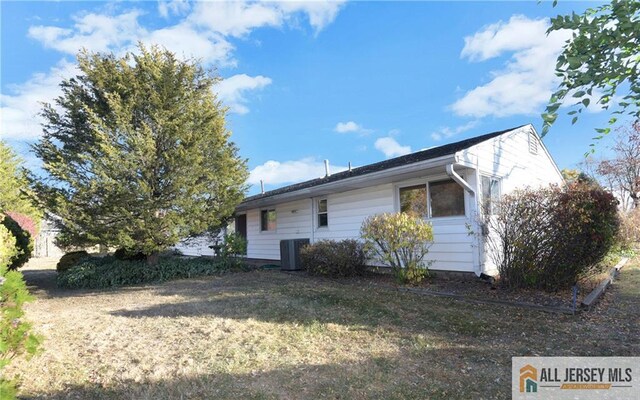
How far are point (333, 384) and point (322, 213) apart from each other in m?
9.05

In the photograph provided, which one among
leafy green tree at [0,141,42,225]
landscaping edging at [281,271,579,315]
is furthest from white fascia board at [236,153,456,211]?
leafy green tree at [0,141,42,225]

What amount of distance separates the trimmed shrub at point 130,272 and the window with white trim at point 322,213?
3.51 m

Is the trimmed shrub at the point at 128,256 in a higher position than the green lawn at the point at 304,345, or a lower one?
higher

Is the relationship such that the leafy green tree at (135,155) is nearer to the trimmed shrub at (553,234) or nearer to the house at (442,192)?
the house at (442,192)

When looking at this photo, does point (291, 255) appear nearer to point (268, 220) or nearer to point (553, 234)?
point (268, 220)

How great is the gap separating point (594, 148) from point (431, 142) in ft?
38.7

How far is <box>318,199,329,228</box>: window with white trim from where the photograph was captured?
1221cm

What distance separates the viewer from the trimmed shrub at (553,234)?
6.50 meters

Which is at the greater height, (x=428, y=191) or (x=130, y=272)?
(x=428, y=191)

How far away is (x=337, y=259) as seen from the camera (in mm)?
9391

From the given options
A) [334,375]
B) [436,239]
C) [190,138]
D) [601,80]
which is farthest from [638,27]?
[190,138]

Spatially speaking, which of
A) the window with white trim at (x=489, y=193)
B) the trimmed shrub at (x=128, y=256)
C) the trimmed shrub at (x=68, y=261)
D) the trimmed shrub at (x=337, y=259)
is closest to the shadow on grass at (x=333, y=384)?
the window with white trim at (x=489, y=193)

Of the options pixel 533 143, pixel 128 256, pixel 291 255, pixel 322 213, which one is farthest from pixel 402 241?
pixel 128 256

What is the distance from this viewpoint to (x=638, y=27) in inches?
92.0
